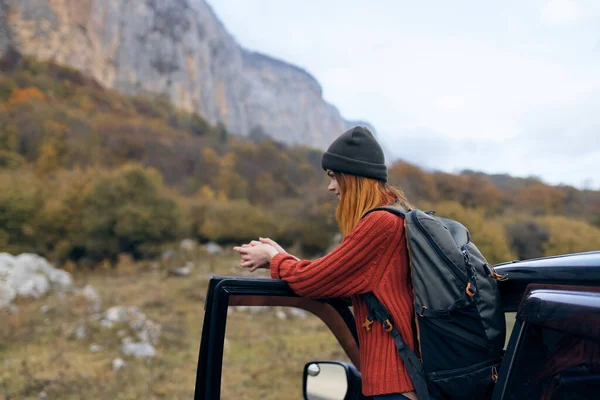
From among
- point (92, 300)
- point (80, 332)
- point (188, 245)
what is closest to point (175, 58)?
point (188, 245)

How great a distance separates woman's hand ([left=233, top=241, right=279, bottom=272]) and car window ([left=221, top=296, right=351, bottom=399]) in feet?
11.1

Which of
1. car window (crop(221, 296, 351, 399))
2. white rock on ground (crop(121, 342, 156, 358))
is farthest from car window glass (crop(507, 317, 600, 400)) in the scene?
white rock on ground (crop(121, 342, 156, 358))

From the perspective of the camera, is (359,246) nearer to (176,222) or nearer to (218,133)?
(176,222)

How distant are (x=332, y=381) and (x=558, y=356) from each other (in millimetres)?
1031

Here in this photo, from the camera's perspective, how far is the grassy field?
573cm

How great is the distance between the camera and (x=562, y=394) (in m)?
0.94

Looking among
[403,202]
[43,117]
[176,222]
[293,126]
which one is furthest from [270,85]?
[403,202]

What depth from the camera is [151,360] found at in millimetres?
7168

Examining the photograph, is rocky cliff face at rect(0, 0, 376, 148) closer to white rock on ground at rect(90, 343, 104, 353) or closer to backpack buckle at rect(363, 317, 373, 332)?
white rock on ground at rect(90, 343, 104, 353)

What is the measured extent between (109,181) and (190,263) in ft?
23.2

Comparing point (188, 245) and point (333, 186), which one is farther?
point (188, 245)

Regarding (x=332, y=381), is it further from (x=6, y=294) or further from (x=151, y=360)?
(x=6, y=294)

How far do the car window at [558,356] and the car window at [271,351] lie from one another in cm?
377

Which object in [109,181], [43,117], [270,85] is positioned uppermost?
[270,85]
